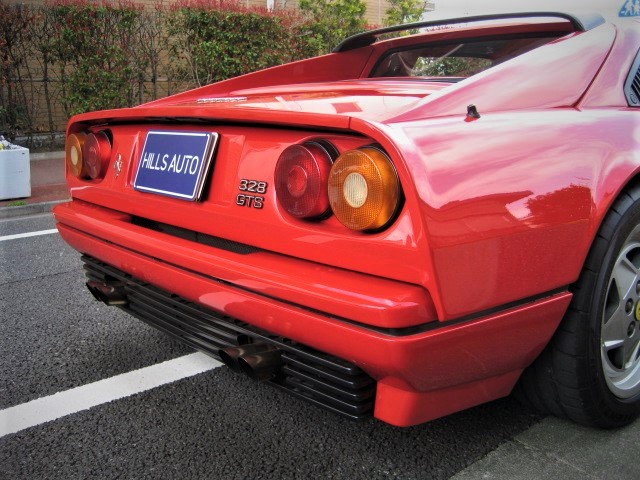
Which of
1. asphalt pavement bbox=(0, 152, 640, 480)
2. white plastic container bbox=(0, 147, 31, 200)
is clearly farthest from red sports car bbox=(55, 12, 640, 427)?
white plastic container bbox=(0, 147, 31, 200)

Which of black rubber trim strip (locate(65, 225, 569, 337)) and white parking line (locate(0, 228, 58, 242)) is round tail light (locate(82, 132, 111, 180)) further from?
white parking line (locate(0, 228, 58, 242))

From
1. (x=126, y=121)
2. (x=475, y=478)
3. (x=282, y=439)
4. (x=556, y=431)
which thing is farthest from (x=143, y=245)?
(x=556, y=431)

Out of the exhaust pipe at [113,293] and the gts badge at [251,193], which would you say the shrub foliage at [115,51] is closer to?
the exhaust pipe at [113,293]

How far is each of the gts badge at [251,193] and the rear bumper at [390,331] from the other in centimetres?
16

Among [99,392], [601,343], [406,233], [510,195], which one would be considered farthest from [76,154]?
[601,343]

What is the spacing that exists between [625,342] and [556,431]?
0.39 meters

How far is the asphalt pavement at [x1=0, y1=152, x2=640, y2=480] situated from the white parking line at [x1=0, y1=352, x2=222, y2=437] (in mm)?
23

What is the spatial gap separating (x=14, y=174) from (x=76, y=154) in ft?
16.4

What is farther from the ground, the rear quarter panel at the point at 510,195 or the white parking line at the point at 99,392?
the rear quarter panel at the point at 510,195

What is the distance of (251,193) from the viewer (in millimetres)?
1928

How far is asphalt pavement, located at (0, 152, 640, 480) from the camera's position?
2.01 m

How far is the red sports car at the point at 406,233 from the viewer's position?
1599mm

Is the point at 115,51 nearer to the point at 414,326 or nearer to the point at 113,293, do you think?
the point at 113,293

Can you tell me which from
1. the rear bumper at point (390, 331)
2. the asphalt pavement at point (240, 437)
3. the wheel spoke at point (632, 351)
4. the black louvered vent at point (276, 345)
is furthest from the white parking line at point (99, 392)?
the wheel spoke at point (632, 351)
